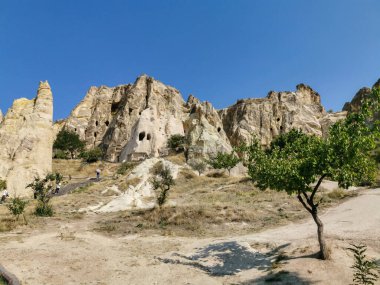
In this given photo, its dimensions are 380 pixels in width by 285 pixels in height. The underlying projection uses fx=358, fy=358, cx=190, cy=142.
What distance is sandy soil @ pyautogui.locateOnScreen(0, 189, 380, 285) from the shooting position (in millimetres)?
14562

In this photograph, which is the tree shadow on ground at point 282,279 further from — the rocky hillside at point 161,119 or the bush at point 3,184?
the rocky hillside at point 161,119

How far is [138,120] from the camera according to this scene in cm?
7594

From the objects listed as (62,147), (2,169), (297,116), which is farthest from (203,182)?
(297,116)

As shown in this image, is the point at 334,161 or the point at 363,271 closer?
the point at 363,271

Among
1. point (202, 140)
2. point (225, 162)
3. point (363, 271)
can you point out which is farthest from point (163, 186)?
point (202, 140)

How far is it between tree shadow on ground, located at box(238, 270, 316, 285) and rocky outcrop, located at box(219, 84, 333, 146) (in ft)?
232

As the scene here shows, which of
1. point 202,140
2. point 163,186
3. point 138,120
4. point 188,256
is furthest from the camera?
point 138,120

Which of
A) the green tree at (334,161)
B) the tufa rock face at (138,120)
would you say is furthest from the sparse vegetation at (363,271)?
the tufa rock face at (138,120)

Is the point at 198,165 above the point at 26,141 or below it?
below

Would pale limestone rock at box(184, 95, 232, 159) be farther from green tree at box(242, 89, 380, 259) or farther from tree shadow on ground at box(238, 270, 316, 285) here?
tree shadow on ground at box(238, 270, 316, 285)

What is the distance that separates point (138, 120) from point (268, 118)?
36.2m

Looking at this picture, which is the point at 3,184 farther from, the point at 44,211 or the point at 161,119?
the point at 161,119

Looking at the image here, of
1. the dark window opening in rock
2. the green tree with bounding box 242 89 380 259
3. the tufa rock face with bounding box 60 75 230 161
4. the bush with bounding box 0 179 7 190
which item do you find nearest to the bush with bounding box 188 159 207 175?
the tufa rock face with bounding box 60 75 230 161

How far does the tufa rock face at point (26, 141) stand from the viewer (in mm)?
44500
